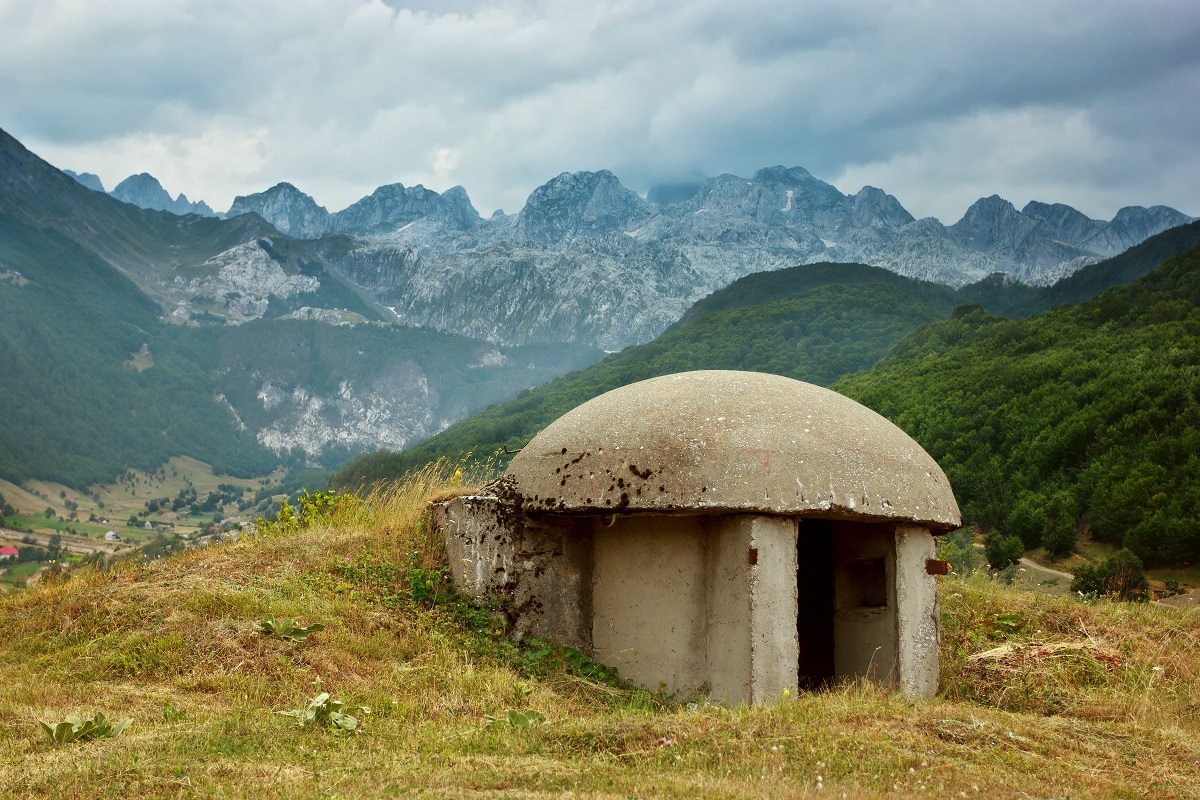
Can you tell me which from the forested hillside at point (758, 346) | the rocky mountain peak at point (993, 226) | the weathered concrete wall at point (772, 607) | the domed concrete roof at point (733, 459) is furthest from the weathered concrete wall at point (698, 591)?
the rocky mountain peak at point (993, 226)

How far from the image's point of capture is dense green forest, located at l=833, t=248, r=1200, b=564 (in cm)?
3328

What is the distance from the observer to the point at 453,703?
24.7 ft

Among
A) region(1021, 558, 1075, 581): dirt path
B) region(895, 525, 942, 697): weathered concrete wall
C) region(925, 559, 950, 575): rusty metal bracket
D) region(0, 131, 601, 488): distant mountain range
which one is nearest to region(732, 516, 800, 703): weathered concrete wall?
region(895, 525, 942, 697): weathered concrete wall

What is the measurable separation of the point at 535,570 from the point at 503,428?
6627 cm

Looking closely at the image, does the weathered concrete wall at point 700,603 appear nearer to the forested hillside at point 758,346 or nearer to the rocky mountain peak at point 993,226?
the forested hillside at point 758,346

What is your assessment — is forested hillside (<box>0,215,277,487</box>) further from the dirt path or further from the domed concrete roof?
the domed concrete roof

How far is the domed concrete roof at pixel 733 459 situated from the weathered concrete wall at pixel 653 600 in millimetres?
558

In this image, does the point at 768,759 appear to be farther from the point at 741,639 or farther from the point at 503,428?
the point at 503,428

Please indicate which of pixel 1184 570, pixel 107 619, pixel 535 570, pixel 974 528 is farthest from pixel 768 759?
pixel 974 528

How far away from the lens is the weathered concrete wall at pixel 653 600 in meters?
8.47

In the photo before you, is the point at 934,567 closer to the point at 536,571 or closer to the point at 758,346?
the point at 536,571

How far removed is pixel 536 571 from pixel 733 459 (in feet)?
7.37

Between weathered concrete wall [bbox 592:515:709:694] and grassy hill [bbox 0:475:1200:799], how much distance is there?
13.5 inches

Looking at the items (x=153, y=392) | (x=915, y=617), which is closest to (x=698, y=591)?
(x=915, y=617)
